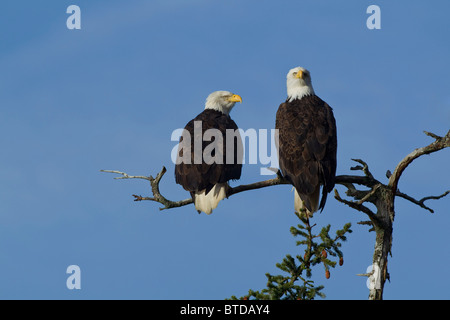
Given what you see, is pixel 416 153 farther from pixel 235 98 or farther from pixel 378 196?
pixel 235 98

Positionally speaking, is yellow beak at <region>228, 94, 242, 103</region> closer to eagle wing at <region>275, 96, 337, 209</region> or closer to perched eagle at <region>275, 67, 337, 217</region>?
perched eagle at <region>275, 67, 337, 217</region>

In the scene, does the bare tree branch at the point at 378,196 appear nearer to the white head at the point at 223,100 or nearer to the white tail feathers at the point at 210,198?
the white tail feathers at the point at 210,198

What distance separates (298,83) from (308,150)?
228cm

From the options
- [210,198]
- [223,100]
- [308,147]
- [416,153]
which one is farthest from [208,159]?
[416,153]

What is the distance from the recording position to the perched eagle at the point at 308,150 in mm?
11680

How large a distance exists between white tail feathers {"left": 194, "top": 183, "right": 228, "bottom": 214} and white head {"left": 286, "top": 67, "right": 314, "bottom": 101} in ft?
8.17

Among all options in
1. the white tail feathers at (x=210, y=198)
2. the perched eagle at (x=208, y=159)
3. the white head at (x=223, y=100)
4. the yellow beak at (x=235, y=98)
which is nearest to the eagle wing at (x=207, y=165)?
the perched eagle at (x=208, y=159)

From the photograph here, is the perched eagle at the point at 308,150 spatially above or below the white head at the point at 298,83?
below

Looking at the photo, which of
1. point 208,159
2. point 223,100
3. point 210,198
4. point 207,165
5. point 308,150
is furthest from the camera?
point 223,100

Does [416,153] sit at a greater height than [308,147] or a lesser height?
lesser

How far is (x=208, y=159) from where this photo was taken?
12.3m

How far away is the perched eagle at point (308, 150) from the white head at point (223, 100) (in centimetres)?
159
